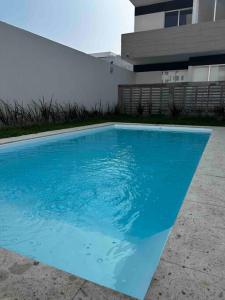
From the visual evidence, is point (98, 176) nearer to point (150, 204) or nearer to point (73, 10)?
point (150, 204)

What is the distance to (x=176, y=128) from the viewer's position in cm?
894

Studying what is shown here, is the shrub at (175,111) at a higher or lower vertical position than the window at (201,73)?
lower

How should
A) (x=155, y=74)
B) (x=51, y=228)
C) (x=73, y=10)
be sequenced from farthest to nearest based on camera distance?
(x=155, y=74) < (x=73, y=10) < (x=51, y=228)

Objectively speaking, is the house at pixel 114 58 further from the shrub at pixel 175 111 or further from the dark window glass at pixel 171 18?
the shrub at pixel 175 111

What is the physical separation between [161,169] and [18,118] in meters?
5.57

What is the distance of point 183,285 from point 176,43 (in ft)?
43.3

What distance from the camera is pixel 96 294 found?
1.20 metres

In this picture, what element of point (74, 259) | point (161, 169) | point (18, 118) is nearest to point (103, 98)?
point (18, 118)

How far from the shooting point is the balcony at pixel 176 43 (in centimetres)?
1166

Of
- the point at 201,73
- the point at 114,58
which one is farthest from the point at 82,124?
the point at 114,58

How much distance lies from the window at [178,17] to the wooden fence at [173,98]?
164 inches

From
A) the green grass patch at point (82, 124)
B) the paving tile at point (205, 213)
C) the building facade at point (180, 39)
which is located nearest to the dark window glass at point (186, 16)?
the building facade at point (180, 39)

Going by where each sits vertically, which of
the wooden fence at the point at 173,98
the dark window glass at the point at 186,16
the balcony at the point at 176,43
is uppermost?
the dark window glass at the point at 186,16

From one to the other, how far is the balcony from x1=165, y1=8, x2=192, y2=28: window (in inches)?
66.8
